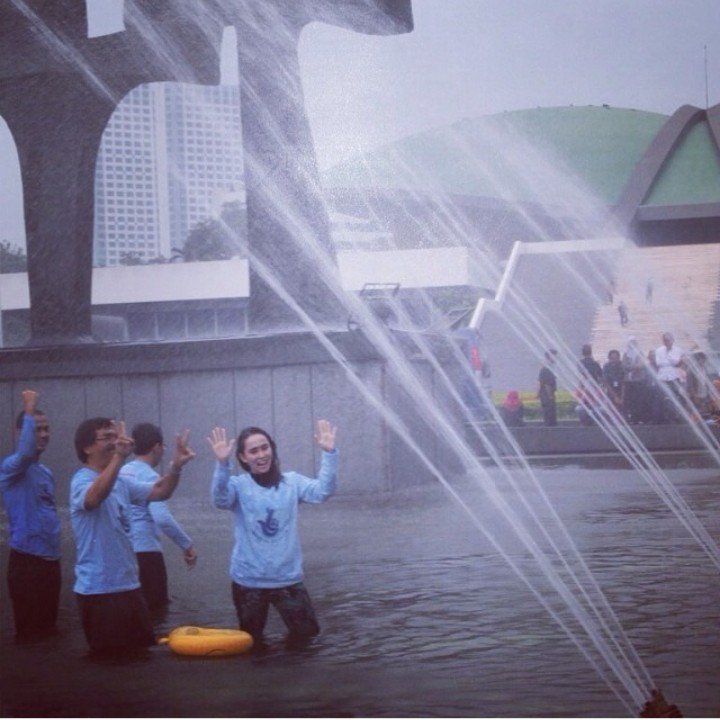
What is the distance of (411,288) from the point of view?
43.0 ft

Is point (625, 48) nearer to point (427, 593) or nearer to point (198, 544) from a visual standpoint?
point (427, 593)

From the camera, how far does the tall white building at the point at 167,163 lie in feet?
28.3

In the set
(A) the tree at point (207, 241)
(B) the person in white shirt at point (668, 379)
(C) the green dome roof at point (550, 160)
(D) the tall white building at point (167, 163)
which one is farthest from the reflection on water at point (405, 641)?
(B) the person in white shirt at point (668, 379)

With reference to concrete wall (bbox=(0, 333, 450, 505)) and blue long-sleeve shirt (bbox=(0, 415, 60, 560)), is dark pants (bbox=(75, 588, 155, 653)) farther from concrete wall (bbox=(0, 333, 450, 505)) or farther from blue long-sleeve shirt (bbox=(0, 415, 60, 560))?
concrete wall (bbox=(0, 333, 450, 505))

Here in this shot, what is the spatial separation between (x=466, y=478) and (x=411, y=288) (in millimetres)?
1960

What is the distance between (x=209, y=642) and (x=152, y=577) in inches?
41.6

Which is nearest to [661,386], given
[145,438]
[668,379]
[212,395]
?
[668,379]

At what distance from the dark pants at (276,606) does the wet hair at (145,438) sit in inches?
31.7

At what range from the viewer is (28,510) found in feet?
20.6

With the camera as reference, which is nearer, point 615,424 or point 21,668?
point 21,668

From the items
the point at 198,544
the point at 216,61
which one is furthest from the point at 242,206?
the point at 198,544

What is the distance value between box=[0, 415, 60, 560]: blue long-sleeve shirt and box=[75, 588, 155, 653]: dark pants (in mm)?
644

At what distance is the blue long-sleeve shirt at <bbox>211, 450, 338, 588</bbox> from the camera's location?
572 centimetres

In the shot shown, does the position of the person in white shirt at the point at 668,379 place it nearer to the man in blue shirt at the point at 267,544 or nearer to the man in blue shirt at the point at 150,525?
the man in blue shirt at the point at 150,525
